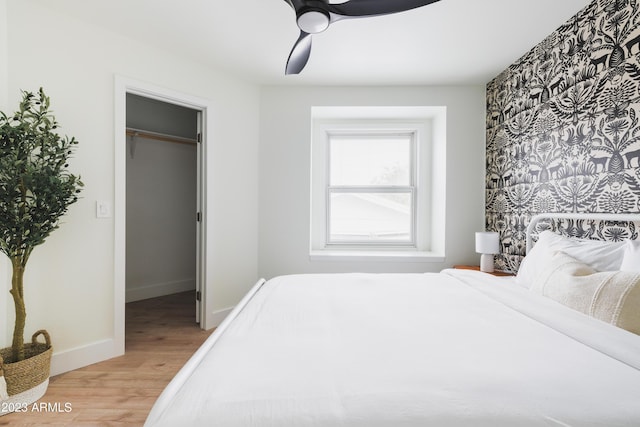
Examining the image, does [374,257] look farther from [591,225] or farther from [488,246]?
[591,225]

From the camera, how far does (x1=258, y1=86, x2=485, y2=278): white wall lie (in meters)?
3.28

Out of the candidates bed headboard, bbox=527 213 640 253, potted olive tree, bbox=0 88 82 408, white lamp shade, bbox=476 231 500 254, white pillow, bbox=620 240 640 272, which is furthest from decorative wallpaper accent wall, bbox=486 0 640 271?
potted olive tree, bbox=0 88 82 408

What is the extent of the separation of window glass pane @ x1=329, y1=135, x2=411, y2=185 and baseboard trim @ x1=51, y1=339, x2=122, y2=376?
9.18 ft

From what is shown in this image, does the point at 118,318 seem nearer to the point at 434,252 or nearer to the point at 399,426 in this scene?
the point at 399,426

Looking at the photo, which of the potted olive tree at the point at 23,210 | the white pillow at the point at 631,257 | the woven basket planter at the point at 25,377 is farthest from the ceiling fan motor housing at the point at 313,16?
the woven basket planter at the point at 25,377

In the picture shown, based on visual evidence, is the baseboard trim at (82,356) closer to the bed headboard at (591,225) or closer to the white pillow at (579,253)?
the white pillow at (579,253)

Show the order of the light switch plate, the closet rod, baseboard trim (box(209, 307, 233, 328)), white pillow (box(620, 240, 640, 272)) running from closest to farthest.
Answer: white pillow (box(620, 240, 640, 272)) < the light switch plate < baseboard trim (box(209, 307, 233, 328)) < the closet rod

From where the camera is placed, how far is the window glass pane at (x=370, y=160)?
3.89 metres

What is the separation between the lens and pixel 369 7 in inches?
59.7

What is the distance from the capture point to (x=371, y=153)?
3.92 metres

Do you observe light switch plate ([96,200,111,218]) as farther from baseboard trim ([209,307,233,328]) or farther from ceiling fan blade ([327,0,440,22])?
ceiling fan blade ([327,0,440,22])

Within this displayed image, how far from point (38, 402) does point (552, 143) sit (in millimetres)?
3894

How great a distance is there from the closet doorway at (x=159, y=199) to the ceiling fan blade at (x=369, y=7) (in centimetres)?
270

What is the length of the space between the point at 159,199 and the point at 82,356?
2.20 metres
